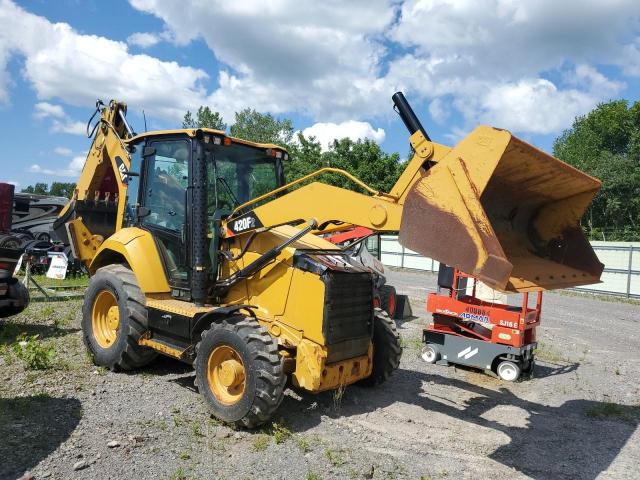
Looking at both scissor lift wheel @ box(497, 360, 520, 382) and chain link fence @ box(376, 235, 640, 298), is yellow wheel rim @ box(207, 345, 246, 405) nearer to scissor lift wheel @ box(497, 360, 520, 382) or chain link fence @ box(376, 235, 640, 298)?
scissor lift wheel @ box(497, 360, 520, 382)

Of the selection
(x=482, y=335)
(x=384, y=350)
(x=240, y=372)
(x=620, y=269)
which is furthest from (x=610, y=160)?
(x=240, y=372)

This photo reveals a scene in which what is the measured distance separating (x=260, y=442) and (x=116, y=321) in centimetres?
279

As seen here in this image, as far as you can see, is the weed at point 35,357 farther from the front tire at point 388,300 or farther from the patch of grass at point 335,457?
the front tire at point 388,300

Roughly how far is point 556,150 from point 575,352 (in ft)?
169

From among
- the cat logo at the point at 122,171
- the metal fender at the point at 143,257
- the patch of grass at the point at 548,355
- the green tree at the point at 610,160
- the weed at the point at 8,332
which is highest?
the green tree at the point at 610,160

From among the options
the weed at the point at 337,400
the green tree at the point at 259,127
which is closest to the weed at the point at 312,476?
the weed at the point at 337,400

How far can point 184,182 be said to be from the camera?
5625 mm

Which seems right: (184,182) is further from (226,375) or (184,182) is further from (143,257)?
(226,375)

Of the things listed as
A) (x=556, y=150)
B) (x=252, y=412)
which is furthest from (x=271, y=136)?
(x=252, y=412)

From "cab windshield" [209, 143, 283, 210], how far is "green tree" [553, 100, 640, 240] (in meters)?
21.9

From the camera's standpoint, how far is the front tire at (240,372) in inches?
176

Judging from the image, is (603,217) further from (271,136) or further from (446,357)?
(446,357)

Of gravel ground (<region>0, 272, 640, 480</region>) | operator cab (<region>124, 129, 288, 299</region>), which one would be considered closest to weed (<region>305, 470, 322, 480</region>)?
gravel ground (<region>0, 272, 640, 480</region>)

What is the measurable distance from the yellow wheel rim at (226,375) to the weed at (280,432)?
42cm
